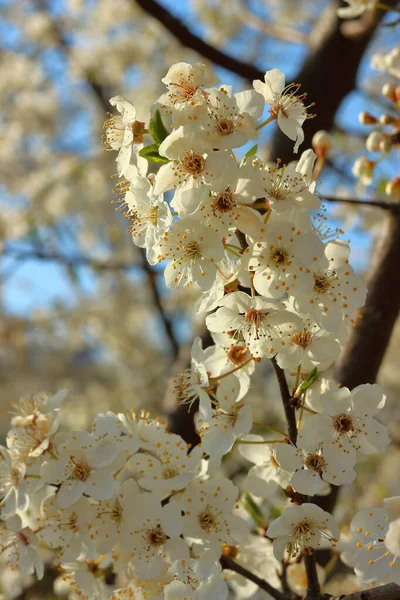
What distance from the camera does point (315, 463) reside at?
38.6 inches

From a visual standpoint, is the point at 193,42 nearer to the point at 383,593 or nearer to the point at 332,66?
the point at 332,66

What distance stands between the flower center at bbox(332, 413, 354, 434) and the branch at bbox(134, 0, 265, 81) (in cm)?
150

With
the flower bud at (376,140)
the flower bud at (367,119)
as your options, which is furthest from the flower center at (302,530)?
the flower bud at (367,119)

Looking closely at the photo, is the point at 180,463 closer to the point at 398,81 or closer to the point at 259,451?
the point at 259,451

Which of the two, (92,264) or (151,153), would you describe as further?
(92,264)

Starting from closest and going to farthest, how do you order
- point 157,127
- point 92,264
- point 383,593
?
point 383,593 → point 157,127 → point 92,264

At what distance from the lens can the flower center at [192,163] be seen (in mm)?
925

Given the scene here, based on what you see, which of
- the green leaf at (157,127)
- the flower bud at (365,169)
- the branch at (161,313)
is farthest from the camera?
the branch at (161,313)

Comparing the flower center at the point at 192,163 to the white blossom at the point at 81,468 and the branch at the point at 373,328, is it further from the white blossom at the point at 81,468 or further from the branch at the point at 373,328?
the branch at the point at 373,328

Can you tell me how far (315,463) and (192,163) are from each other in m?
0.52

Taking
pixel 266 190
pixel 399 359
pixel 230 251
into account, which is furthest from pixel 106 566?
pixel 399 359

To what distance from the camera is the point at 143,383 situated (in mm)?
6898

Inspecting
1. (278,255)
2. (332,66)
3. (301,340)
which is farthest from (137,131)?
(332,66)

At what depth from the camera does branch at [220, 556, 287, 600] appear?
1.12 m
